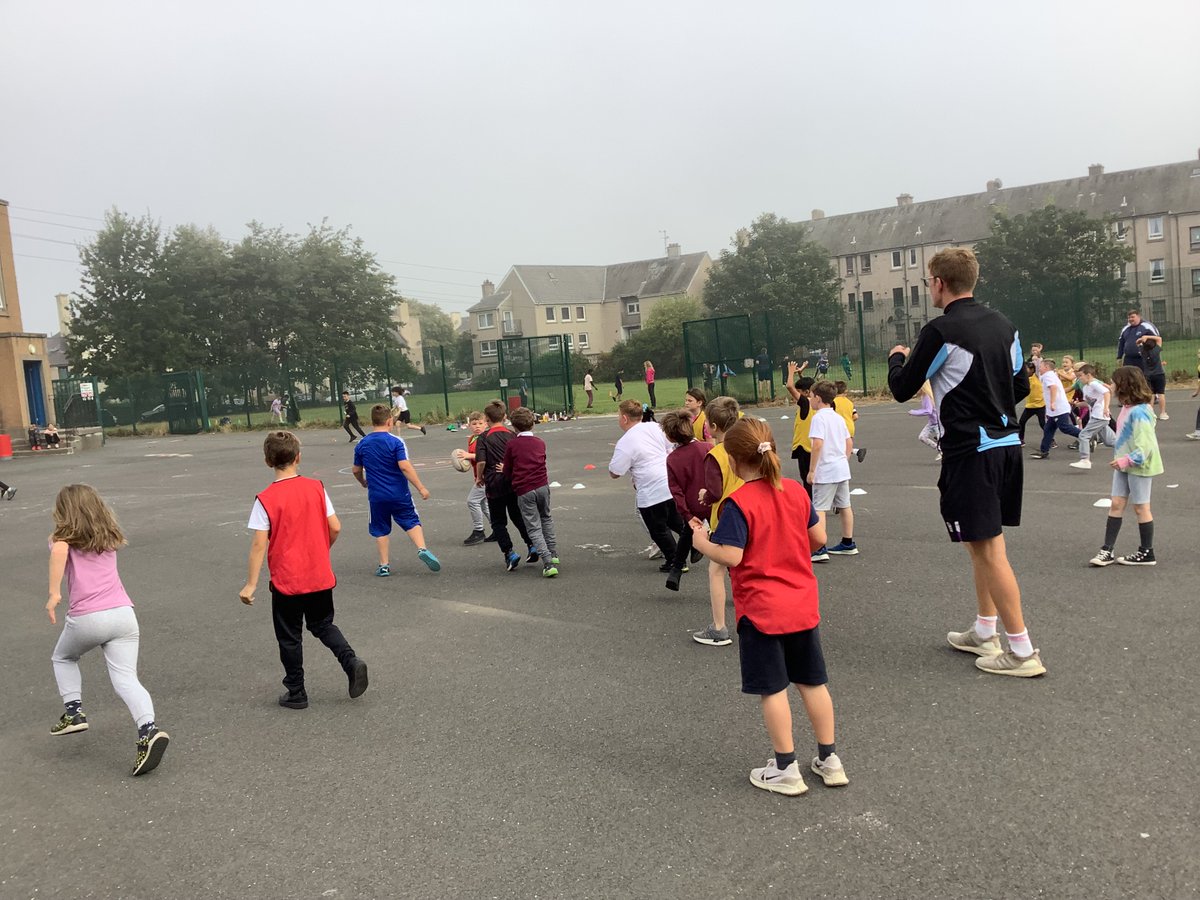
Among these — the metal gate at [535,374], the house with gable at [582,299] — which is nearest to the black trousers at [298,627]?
the metal gate at [535,374]

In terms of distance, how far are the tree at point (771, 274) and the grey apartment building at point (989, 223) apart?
6.78m

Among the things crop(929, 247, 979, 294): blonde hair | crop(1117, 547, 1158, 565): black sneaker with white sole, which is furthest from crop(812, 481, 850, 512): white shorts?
crop(929, 247, 979, 294): blonde hair

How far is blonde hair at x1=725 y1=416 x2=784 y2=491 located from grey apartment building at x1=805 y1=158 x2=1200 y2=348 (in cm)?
4956

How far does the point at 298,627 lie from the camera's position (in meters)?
5.57

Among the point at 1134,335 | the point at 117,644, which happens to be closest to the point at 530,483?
the point at 117,644

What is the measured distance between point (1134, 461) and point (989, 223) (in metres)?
65.3

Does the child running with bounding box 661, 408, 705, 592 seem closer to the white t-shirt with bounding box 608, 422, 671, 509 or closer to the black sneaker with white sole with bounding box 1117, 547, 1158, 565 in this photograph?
the white t-shirt with bounding box 608, 422, 671, 509

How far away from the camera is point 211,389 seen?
40594mm

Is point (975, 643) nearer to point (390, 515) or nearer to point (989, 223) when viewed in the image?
point (390, 515)

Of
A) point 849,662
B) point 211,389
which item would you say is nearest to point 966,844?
point 849,662

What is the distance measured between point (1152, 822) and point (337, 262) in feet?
187

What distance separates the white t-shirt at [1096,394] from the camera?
12.6 metres

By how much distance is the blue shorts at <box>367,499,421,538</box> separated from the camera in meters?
9.09

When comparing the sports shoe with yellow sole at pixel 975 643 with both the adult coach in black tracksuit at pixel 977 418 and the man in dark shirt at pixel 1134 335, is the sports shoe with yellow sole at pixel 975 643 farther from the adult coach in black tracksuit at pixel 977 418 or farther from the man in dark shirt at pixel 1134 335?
the man in dark shirt at pixel 1134 335
